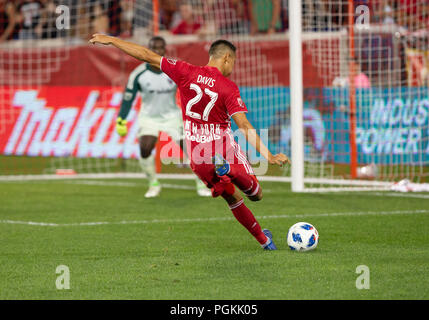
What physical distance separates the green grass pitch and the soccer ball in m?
0.09

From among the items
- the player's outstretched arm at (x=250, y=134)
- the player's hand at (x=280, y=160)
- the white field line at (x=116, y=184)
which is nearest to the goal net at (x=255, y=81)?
the white field line at (x=116, y=184)

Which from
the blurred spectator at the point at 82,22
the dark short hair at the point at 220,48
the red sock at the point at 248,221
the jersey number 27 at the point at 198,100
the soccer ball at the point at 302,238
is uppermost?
the blurred spectator at the point at 82,22

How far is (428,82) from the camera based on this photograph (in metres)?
14.1

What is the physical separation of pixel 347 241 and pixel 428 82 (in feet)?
21.4

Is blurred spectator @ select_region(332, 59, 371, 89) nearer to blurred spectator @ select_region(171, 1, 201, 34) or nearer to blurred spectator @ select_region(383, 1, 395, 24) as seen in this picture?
blurred spectator @ select_region(383, 1, 395, 24)

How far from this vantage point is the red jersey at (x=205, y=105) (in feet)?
24.4

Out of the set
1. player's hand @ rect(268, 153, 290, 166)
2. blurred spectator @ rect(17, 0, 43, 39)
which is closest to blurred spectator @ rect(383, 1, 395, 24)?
blurred spectator @ rect(17, 0, 43, 39)

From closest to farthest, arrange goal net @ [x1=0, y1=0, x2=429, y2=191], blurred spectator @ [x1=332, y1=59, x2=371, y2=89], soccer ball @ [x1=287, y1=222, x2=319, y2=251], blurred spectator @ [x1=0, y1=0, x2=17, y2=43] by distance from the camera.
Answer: soccer ball @ [x1=287, y1=222, x2=319, y2=251]
blurred spectator @ [x1=332, y1=59, x2=371, y2=89]
goal net @ [x1=0, y1=0, x2=429, y2=191]
blurred spectator @ [x1=0, y1=0, x2=17, y2=43]

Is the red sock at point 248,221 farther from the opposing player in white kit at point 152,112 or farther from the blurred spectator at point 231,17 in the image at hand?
the blurred spectator at point 231,17

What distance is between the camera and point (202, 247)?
26.5ft

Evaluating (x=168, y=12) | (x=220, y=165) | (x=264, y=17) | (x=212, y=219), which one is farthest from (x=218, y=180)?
(x=168, y=12)

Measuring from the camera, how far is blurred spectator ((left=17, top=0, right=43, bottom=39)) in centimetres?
1908

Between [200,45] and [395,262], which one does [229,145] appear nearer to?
[395,262]

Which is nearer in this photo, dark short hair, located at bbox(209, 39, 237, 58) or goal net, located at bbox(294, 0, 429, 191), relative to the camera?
dark short hair, located at bbox(209, 39, 237, 58)
